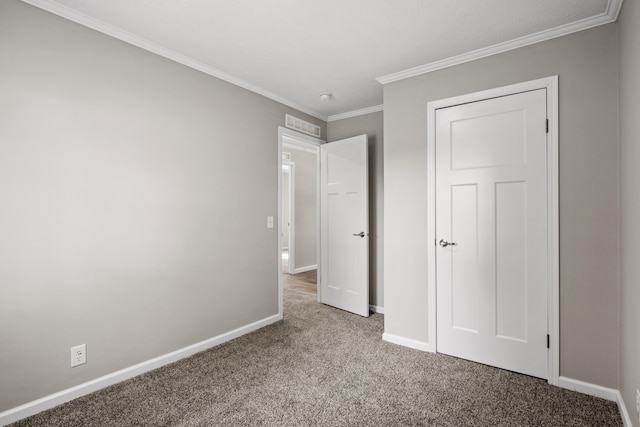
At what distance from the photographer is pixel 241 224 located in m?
3.13

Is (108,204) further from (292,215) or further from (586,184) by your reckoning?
(292,215)

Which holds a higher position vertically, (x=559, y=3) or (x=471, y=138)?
(x=559, y=3)

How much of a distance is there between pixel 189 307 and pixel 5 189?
1470 mm

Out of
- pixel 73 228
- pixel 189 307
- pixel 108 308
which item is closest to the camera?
pixel 73 228

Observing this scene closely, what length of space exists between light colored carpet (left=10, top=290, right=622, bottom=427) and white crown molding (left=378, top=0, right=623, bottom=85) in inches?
96.8

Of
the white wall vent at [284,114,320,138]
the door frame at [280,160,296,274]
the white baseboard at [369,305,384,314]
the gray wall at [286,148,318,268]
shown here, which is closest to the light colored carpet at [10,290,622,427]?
the white baseboard at [369,305,384,314]

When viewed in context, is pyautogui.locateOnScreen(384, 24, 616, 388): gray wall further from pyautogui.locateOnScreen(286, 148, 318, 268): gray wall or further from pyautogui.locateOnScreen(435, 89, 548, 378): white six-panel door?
pyautogui.locateOnScreen(286, 148, 318, 268): gray wall

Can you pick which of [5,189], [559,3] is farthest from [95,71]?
[559,3]

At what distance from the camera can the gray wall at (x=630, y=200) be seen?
1.58 metres

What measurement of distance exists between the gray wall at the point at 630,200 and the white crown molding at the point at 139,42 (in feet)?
9.26

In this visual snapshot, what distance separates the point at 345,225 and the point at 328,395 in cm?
212

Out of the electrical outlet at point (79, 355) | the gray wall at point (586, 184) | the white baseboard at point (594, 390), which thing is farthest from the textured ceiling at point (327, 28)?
the white baseboard at point (594, 390)

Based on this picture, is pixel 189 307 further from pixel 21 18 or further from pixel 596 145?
pixel 596 145

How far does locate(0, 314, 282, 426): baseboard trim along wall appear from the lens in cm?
183
